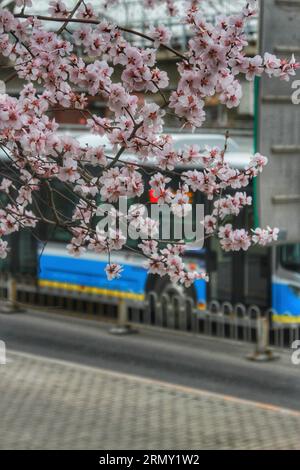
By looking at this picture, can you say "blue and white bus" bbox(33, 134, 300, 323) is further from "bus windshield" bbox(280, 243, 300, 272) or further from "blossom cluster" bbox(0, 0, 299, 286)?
"blossom cluster" bbox(0, 0, 299, 286)

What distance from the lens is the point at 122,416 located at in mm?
12180

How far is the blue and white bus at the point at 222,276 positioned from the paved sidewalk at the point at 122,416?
3.73m

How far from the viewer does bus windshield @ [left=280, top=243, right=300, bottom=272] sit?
17.4 m

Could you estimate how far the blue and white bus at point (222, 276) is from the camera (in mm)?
17281

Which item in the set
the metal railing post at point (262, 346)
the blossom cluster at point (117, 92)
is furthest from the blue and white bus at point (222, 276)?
the blossom cluster at point (117, 92)

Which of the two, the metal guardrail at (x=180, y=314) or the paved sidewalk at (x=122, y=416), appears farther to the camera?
the metal guardrail at (x=180, y=314)

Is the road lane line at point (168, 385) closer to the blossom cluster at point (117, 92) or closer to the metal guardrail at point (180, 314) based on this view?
the metal guardrail at point (180, 314)

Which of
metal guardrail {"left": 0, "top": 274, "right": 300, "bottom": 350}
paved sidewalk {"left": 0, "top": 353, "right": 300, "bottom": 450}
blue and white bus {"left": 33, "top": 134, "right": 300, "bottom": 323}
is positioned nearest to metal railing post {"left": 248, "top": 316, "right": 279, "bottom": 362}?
metal guardrail {"left": 0, "top": 274, "right": 300, "bottom": 350}

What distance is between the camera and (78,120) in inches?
1715

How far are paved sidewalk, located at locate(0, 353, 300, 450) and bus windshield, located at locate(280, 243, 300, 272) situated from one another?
408 cm

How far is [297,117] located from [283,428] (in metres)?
3.57

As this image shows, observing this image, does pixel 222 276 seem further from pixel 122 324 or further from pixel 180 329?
pixel 122 324

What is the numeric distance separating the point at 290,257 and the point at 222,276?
52.7 inches

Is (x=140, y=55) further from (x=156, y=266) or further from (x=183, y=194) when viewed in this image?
(x=156, y=266)
